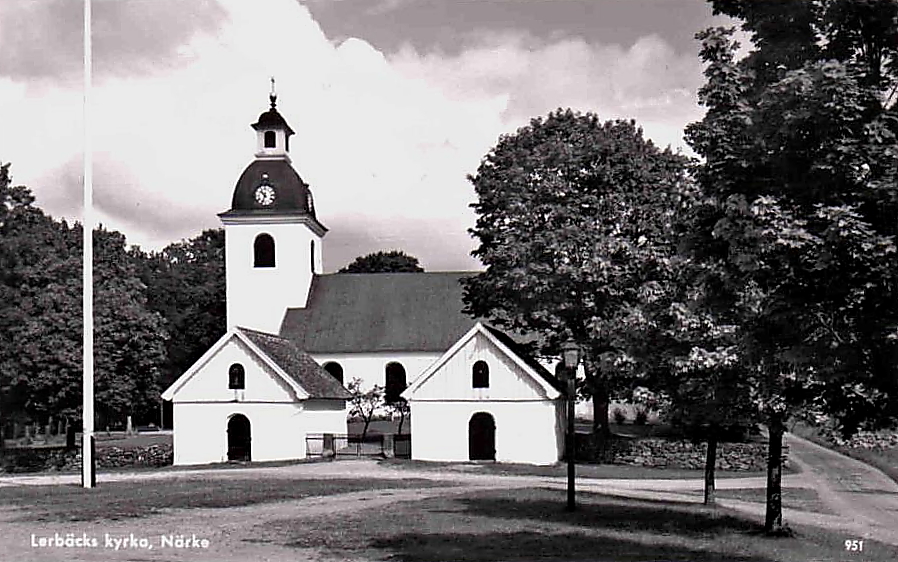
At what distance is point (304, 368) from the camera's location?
46.1 metres

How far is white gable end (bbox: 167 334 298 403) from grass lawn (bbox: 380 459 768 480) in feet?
17.4

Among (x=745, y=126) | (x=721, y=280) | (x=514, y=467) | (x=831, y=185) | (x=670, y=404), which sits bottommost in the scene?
(x=514, y=467)

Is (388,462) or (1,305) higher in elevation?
(1,305)

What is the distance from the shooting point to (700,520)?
21422 millimetres

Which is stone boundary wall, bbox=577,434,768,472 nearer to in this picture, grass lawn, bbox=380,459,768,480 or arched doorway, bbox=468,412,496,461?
grass lawn, bbox=380,459,768,480

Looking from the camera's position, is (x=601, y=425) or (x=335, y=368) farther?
(x=335, y=368)

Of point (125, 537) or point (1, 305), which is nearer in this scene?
point (125, 537)

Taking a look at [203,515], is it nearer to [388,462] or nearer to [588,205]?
[388,462]

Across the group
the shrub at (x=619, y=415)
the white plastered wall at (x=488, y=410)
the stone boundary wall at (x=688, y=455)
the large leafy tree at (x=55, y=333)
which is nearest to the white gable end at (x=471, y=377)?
the white plastered wall at (x=488, y=410)

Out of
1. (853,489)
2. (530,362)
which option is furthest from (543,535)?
(530,362)

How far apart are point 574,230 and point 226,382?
14.4 metres

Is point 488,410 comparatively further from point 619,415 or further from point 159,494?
point 619,415

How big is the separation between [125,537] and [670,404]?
1105 centimetres

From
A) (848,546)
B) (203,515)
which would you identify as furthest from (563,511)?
(203,515)
